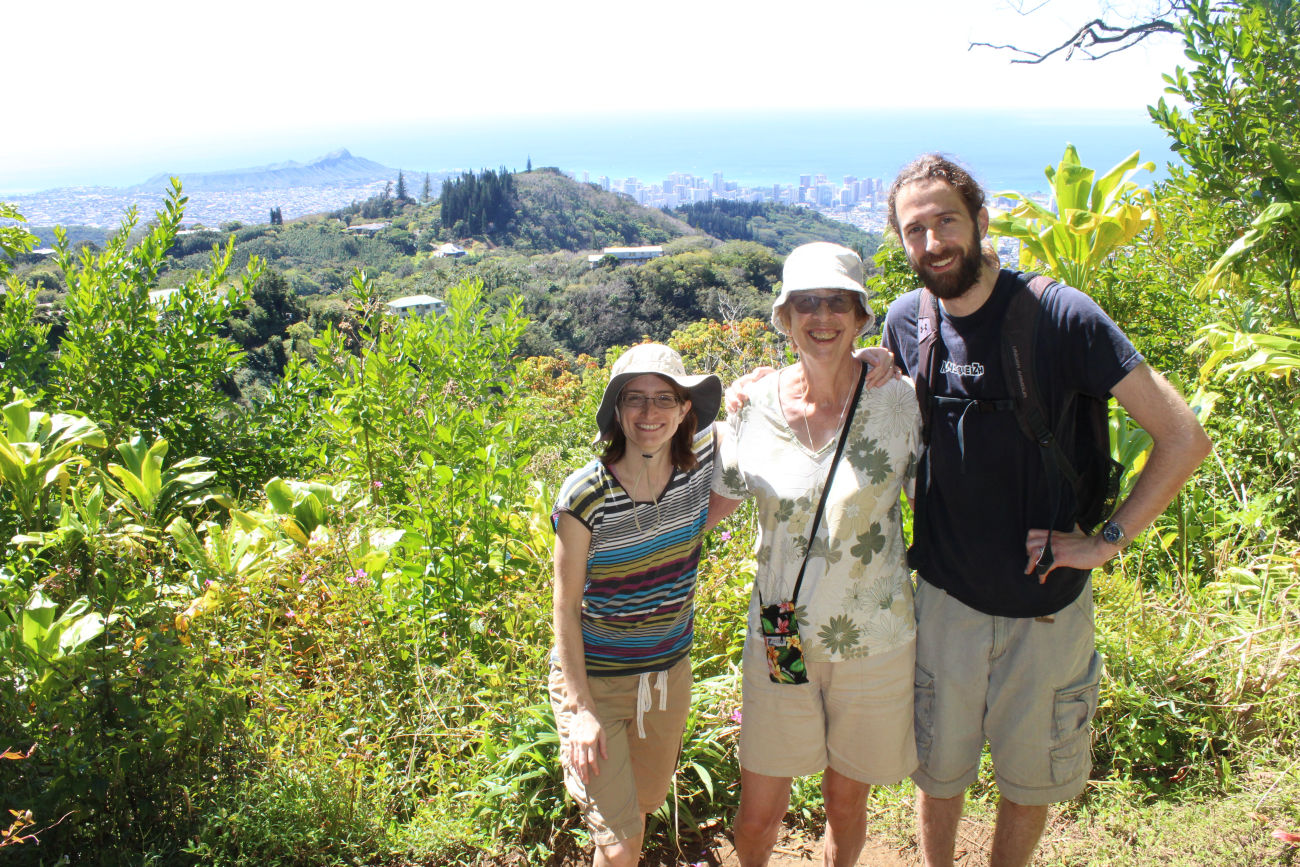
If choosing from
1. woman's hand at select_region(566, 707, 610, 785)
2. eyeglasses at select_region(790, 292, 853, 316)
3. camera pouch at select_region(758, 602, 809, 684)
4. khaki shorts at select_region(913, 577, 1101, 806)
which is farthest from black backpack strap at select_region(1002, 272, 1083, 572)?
woman's hand at select_region(566, 707, 610, 785)

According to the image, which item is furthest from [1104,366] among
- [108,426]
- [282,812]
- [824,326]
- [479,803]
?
[108,426]

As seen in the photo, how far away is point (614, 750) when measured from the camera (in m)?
1.88

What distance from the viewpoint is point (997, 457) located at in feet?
5.95

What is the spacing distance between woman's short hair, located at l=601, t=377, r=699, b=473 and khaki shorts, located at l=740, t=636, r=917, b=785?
478 millimetres

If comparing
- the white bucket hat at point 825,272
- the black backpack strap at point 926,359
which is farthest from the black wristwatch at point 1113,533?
the white bucket hat at point 825,272

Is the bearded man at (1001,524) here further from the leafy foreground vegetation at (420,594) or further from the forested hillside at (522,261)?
the forested hillside at (522,261)

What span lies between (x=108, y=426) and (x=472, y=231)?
88619 millimetres

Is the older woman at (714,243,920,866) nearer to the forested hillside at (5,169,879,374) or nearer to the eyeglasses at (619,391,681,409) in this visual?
the eyeglasses at (619,391,681,409)

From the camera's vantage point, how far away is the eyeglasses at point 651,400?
182 cm

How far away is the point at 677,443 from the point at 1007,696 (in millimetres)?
1003

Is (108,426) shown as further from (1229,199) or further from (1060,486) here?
(1229,199)

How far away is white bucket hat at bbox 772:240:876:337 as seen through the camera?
5.95 feet

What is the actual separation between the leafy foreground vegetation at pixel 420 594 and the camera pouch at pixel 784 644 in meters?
0.76

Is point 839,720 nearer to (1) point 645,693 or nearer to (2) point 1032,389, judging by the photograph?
(1) point 645,693
